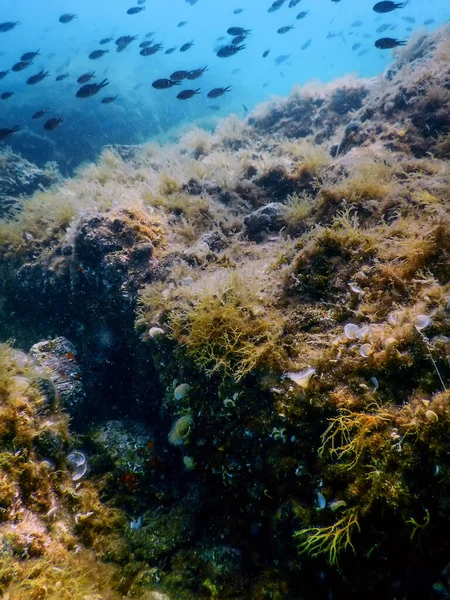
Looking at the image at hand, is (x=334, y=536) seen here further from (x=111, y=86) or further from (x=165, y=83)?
(x=111, y=86)

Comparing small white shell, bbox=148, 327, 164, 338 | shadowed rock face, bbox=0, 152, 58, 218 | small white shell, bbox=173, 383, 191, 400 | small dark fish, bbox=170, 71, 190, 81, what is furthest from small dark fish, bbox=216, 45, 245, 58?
small white shell, bbox=173, 383, 191, 400

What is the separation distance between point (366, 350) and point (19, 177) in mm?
13199

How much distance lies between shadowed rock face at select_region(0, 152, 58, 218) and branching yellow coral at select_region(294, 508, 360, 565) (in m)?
11.8

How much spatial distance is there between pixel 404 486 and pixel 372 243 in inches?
84.1

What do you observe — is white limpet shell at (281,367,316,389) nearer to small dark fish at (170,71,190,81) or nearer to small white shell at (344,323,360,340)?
small white shell at (344,323,360,340)

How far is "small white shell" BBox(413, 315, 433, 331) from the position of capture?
7.73 feet

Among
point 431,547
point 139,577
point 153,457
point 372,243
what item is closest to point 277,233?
point 372,243

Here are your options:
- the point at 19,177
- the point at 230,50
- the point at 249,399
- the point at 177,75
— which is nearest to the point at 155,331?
the point at 249,399

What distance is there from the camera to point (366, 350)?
251cm

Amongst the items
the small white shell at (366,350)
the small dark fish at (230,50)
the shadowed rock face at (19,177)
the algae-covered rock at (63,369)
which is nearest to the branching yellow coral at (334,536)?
the small white shell at (366,350)

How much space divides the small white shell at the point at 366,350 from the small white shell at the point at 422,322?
36 centimetres

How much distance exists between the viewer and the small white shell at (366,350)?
98.5 inches

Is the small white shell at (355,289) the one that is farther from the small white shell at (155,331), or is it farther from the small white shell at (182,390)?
the small white shell at (155,331)

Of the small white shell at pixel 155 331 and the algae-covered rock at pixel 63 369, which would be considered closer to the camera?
the small white shell at pixel 155 331
